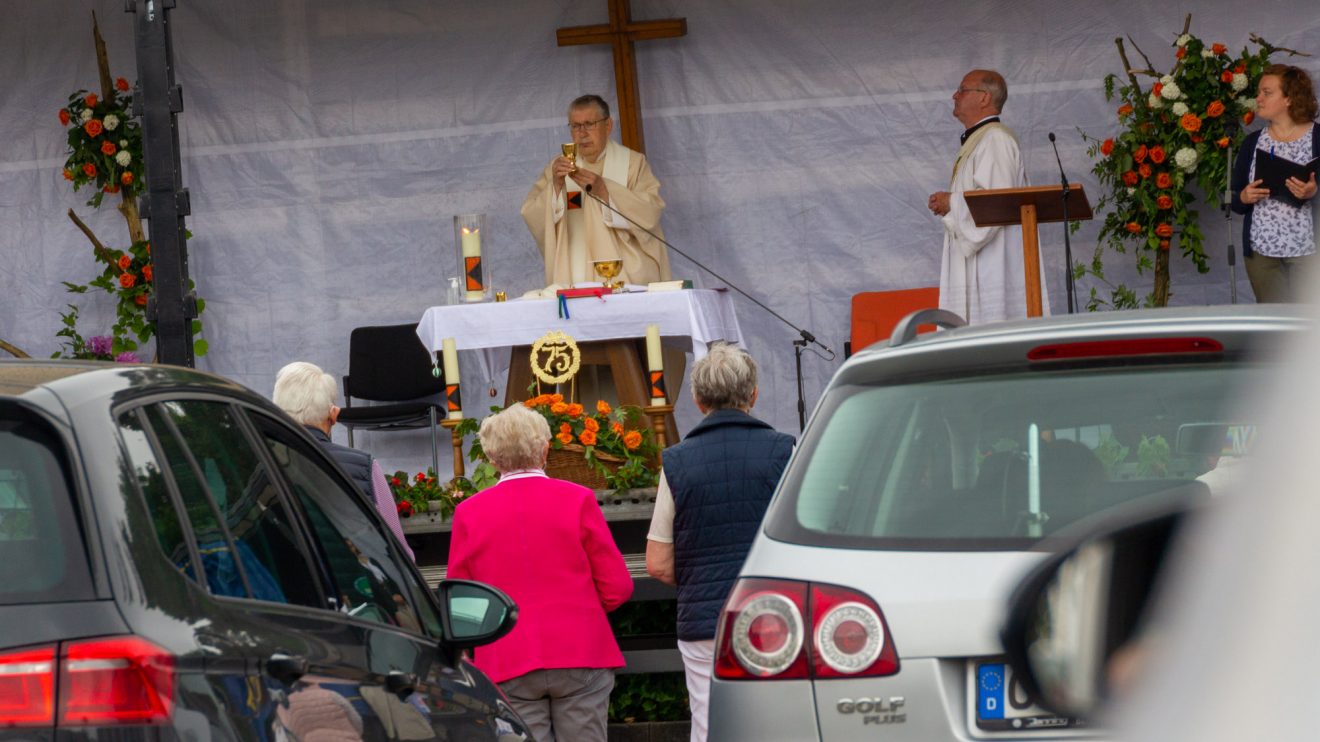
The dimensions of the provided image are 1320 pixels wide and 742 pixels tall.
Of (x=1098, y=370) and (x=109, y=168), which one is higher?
(x=109, y=168)

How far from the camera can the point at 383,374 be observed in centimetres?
1112

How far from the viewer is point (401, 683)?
2.93m

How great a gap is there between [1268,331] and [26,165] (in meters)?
10.2

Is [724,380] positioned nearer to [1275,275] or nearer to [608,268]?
[608,268]

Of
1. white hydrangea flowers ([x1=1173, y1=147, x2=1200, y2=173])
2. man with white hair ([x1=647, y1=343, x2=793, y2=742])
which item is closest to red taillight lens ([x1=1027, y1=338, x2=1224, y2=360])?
man with white hair ([x1=647, y1=343, x2=793, y2=742])

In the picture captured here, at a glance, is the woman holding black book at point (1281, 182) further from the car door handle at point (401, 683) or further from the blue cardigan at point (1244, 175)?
the car door handle at point (401, 683)

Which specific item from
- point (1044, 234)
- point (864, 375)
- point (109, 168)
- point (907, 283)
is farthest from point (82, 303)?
point (864, 375)

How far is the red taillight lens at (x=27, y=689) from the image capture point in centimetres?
198

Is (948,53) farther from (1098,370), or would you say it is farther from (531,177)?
(1098,370)

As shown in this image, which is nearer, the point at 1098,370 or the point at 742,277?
the point at 1098,370

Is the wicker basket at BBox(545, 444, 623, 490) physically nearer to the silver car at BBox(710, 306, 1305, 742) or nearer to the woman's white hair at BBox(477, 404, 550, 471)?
the woman's white hair at BBox(477, 404, 550, 471)

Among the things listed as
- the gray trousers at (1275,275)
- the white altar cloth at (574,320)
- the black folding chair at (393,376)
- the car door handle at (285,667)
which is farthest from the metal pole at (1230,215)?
the car door handle at (285,667)

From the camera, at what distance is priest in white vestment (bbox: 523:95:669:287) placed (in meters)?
A: 10.2

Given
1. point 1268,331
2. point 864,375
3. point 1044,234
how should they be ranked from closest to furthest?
point 1268,331
point 864,375
point 1044,234
